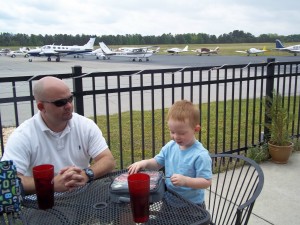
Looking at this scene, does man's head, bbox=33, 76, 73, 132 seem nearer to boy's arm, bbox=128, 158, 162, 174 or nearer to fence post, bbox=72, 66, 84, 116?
boy's arm, bbox=128, 158, 162, 174

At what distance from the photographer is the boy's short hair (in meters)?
1.93

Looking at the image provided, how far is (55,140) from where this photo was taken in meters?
2.22

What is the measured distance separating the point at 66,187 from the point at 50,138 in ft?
1.48

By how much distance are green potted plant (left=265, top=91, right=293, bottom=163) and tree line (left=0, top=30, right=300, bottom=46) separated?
8775 centimetres

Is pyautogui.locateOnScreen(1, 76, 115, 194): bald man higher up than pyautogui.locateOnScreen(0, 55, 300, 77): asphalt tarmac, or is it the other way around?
pyautogui.locateOnScreen(1, 76, 115, 194): bald man

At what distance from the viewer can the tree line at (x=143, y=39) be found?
90812mm

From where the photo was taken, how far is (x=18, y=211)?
162 cm

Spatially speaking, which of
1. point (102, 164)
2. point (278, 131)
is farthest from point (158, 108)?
point (102, 164)

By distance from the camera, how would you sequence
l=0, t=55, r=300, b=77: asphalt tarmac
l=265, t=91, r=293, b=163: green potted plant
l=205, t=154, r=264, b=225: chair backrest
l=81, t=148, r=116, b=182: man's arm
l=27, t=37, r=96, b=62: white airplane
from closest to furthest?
l=205, t=154, r=264, b=225: chair backrest < l=81, t=148, r=116, b=182: man's arm < l=265, t=91, r=293, b=163: green potted plant < l=0, t=55, r=300, b=77: asphalt tarmac < l=27, t=37, r=96, b=62: white airplane

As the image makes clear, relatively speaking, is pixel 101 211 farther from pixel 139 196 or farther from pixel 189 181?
pixel 189 181

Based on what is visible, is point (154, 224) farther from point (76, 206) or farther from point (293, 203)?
point (293, 203)

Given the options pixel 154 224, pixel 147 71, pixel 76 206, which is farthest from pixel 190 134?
pixel 147 71

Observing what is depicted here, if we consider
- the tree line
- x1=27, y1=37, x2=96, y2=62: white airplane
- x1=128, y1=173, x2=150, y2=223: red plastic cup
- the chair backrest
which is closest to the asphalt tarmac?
x1=27, y1=37, x2=96, y2=62: white airplane

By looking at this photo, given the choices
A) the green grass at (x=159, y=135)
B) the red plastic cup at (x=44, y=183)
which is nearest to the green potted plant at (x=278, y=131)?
the green grass at (x=159, y=135)
